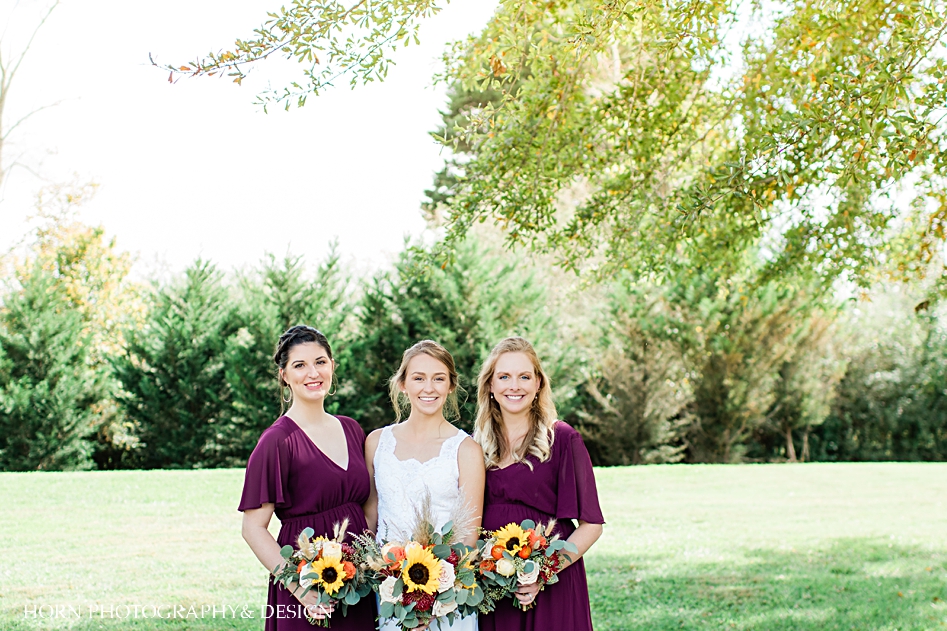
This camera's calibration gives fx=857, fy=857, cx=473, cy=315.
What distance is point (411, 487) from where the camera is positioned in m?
3.61

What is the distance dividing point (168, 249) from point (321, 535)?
29.4 metres

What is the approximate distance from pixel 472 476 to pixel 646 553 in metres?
6.41

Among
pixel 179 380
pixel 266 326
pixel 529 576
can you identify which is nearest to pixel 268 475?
pixel 529 576

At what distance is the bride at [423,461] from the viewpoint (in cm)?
357

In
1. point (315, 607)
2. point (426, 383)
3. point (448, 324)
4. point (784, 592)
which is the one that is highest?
point (448, 324)

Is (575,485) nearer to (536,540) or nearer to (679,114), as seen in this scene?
(536,540)

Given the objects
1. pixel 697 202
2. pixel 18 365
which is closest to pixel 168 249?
pixel 18 365

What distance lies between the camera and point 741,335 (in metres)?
19.3

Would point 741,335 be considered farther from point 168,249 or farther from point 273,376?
point 168,249

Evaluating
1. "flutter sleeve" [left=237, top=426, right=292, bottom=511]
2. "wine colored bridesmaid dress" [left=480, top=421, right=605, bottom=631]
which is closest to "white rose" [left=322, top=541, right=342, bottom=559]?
"flutter sleeve" [left=237, top=426, right=292, bottom=511]

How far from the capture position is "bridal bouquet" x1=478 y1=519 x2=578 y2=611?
10.6ft

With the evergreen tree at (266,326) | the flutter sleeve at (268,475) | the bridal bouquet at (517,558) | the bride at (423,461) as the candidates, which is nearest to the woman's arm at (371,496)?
the bride at (423,461)

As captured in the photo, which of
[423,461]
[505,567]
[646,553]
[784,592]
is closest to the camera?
[505,567]

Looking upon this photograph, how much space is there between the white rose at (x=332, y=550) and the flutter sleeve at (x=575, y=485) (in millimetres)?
934
